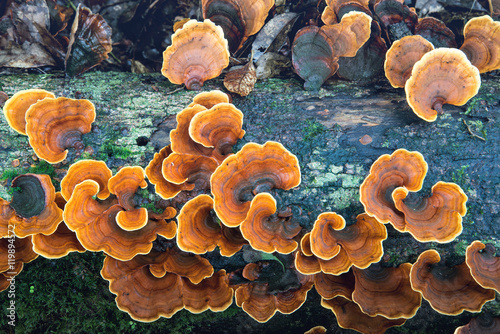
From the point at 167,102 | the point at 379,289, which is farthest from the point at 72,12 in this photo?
the point at 379,289

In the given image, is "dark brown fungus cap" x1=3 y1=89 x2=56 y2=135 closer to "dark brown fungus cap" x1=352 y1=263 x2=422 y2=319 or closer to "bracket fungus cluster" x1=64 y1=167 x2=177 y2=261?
A: "bracket fungus cluster" x1=64 y1=167 x2=177 y2=261

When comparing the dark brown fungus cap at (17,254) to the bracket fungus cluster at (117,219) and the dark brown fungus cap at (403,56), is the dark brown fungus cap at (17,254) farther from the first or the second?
the dark brown fungus cap at (403,56)

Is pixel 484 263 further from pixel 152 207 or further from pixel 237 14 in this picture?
pixel 237 14

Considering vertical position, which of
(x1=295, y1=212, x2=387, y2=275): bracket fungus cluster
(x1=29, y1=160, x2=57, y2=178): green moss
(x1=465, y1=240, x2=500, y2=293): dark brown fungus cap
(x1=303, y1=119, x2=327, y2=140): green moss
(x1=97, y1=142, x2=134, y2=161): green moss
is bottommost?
(x1=465, y1=240, x2=500, y2=293): dark brown fungus cap

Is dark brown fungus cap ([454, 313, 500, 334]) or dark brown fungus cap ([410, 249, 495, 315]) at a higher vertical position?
dark brown fungus cap ([410, 249, 495, 315])

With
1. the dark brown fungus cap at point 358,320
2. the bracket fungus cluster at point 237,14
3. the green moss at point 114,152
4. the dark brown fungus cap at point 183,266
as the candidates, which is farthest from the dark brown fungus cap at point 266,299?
the bracket fungus cluster at point 237,14

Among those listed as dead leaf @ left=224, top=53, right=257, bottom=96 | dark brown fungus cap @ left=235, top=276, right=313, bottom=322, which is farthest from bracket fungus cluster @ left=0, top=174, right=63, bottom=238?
dead leaf @ left=224, top=53, right=257, bottom=96
